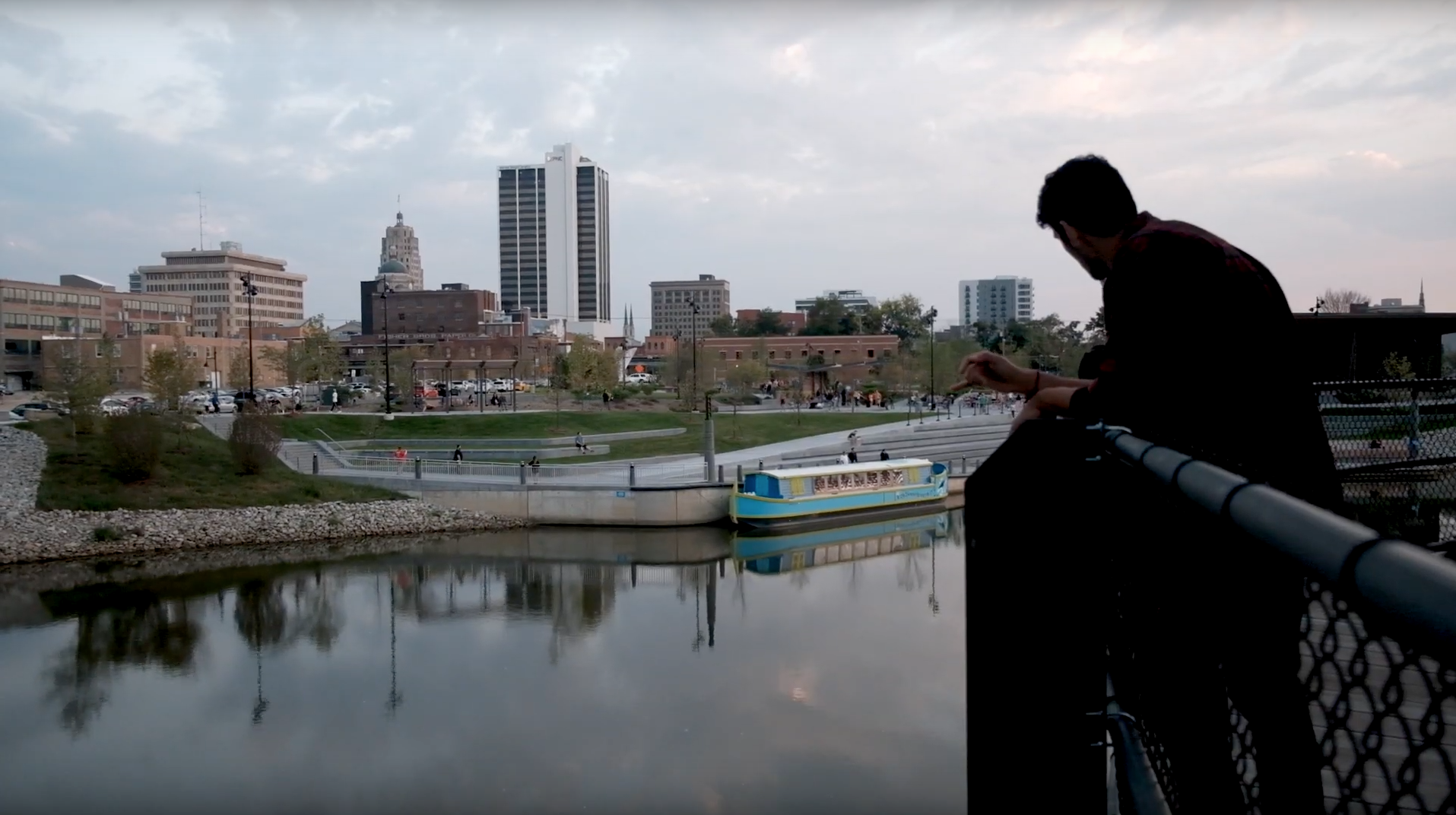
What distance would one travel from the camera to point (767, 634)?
58.9ft

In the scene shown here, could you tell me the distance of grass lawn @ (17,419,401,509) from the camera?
2567 cm

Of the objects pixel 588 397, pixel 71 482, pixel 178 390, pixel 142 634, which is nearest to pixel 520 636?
pixel 142 634

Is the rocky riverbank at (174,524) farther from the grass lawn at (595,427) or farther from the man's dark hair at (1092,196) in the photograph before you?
the man's dark hair at (1092,196)

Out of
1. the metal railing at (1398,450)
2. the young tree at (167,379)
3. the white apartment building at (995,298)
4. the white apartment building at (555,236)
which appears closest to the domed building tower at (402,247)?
the white apartment building at (555,236)

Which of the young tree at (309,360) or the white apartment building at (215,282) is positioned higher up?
the white apartment building at (215,282)

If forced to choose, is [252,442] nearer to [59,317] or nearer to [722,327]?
[59,317]

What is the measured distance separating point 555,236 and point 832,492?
105 m

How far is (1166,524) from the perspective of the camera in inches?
60.6

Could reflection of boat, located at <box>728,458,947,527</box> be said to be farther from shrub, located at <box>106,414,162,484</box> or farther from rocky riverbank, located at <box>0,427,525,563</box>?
shrub, located at <box>106,414,162,484</box>

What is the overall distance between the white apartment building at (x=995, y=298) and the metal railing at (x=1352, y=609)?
144099 millimetres

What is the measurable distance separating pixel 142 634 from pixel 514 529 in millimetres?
10521

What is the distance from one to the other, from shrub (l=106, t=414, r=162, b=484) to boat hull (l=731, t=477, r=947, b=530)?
50.5ft

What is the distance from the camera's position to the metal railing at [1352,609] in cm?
68

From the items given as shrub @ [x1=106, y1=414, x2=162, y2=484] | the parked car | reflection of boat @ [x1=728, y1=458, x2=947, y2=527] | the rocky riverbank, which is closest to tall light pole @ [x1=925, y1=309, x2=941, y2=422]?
reflection of boat @ [x1=728, y1=458, x2=947, y2=527]
